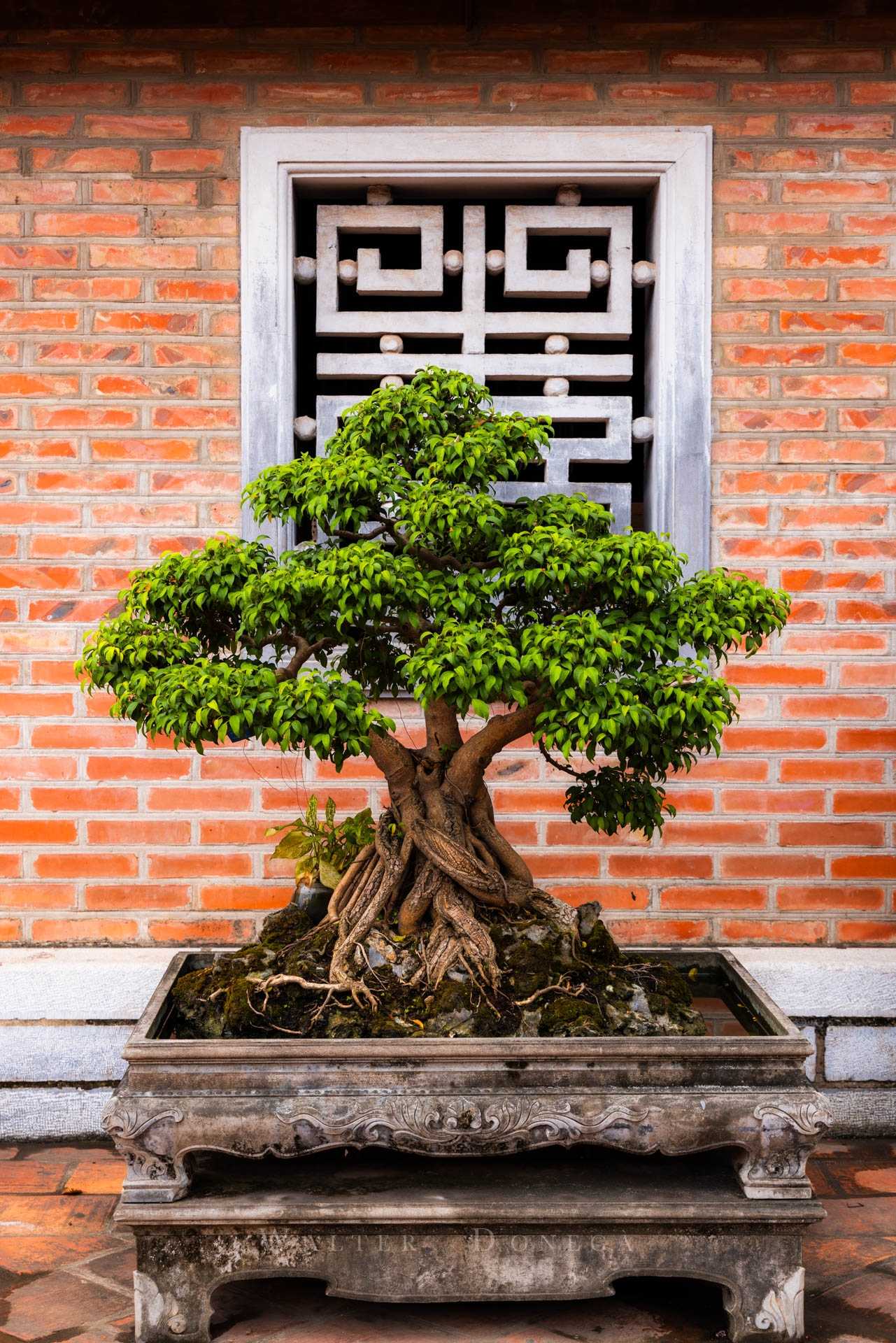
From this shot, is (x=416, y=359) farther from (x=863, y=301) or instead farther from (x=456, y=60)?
(x=863, y=301)

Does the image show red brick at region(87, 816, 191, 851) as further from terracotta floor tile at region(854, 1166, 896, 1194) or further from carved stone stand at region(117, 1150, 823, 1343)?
terracotta floor tile at region(854, 1166, 896, 1194)

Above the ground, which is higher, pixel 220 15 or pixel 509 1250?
pixel 220 15

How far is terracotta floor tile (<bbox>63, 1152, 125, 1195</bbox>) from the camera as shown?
8.94 feet

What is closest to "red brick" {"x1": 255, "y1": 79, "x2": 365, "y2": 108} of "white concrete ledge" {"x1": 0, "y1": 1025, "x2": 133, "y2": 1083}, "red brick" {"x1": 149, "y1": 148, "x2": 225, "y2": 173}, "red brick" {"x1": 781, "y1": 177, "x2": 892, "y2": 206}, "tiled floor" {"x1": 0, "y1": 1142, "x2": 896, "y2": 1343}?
"red brick" {"x1": 149, "y1": 148, "x2": 225, "y2": 173}

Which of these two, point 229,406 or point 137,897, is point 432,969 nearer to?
point 137,897

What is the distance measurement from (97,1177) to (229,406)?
1902mm

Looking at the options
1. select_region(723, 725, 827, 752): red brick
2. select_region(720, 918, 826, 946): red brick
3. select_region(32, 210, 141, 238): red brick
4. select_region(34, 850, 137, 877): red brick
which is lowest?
select_region(720, 918, 826, 946): red brick

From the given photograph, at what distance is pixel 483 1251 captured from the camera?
205cm

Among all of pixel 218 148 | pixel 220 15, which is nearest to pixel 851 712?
pixel 218 148

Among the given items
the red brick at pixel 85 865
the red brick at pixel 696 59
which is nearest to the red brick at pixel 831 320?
the red brick at pixel 696 59

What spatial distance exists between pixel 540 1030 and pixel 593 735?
21.7 inches

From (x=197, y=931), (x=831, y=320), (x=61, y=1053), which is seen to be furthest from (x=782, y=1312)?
(x=831, y=320)

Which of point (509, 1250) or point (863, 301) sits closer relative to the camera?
point (509, 1250)

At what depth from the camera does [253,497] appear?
2.35 m
